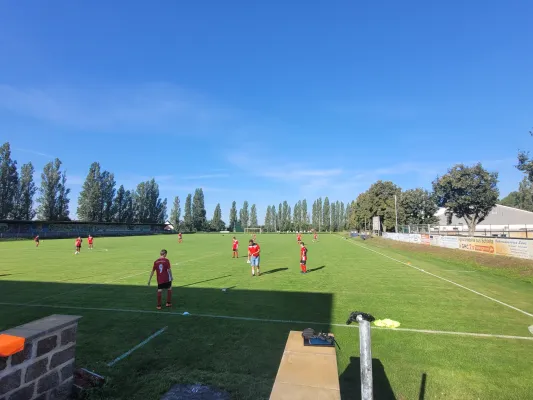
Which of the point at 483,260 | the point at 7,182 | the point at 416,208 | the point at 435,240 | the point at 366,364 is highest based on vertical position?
the point at 7,182

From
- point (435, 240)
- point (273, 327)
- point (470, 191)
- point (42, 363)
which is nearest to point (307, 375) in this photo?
point (42, 363)

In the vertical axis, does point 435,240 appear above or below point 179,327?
above

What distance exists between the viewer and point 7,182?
7006cm

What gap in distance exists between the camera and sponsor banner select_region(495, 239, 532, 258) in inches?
768

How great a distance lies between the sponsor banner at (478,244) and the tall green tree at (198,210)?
11101cm

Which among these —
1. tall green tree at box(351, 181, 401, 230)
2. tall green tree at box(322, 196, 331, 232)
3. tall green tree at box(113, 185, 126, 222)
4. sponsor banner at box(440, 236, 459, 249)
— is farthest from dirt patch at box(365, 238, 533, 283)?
tall green tree at box(322, 196, 331, 232)

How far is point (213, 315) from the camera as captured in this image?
30.7 feet

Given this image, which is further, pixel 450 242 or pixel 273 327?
pixel 450 242

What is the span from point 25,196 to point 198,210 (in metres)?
62.7

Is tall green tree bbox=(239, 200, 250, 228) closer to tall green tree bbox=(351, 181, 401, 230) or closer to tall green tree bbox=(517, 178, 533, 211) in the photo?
tall green tree bbox=(351, 181, 401, 230)

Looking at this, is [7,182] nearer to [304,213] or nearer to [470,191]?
[470,191]

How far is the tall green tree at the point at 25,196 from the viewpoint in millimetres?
72938

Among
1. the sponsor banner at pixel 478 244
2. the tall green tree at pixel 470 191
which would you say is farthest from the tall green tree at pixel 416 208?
the sponsor banner at pixel 478 244

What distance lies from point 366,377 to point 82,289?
1370 centimetres
